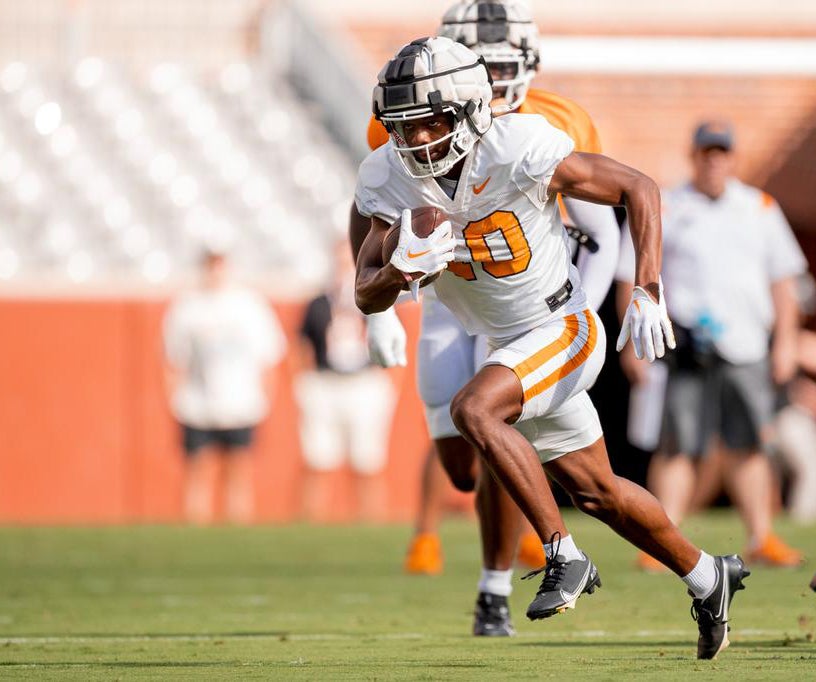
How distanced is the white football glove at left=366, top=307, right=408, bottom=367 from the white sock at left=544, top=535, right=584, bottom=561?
3.73ft

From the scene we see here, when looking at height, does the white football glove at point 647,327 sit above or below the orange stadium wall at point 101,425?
above

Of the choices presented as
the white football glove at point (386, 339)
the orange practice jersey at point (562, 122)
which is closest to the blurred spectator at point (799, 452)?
the orange practice jersey at point (562, 122)

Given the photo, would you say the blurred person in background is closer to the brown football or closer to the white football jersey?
the white football jersey

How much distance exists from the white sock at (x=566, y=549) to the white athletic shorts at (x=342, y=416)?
22.8 feet

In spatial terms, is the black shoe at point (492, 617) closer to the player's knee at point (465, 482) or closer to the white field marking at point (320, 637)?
the white field marking at point (320, 637)

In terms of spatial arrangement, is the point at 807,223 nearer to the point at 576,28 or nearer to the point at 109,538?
the point at 576,28

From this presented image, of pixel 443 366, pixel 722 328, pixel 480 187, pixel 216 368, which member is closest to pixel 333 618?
pixel 443 366

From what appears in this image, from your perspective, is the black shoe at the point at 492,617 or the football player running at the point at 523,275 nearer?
the football player running at the point at 523,275

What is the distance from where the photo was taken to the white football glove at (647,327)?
14.6 feet

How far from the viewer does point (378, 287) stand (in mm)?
4508

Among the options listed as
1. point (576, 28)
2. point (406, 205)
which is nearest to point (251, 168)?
point (576, 28)

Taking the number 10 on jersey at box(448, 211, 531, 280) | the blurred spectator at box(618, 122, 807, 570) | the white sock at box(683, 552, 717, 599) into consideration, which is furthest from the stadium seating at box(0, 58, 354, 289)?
the white sock at box(683, 552, 717, 599)

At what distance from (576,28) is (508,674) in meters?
12.6

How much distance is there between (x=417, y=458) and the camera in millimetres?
→ 12227
